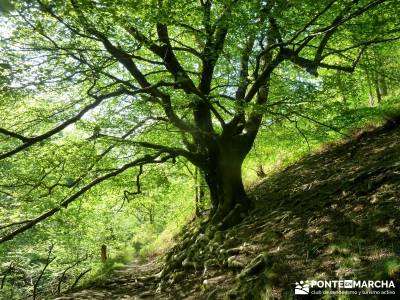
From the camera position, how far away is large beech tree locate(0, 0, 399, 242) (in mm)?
7047

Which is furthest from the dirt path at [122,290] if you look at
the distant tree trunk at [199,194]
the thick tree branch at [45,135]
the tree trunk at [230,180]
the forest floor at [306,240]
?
the distant tree trunk at [199,194]

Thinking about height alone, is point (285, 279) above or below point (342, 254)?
below

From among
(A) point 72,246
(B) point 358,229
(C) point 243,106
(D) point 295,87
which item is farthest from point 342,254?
(A) point 72,246

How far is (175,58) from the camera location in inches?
405

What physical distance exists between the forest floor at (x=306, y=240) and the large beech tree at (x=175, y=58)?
1646 mm

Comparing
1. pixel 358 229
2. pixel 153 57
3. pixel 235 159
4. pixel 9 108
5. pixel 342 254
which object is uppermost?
pixel 153 57

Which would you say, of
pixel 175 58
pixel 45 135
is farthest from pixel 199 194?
pixel 45 135

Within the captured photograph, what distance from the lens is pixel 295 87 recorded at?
10.2m

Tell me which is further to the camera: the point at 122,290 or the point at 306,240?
the point at 122,290

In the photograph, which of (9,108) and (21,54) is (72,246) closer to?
(9,108)

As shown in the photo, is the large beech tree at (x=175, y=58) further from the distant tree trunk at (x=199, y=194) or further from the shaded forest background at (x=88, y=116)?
the distant tree trunk at (x=199, y=194)

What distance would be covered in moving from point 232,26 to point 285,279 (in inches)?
187

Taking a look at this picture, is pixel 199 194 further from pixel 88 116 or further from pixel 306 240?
pixel 306 240

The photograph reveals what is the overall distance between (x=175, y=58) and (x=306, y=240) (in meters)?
5.90
